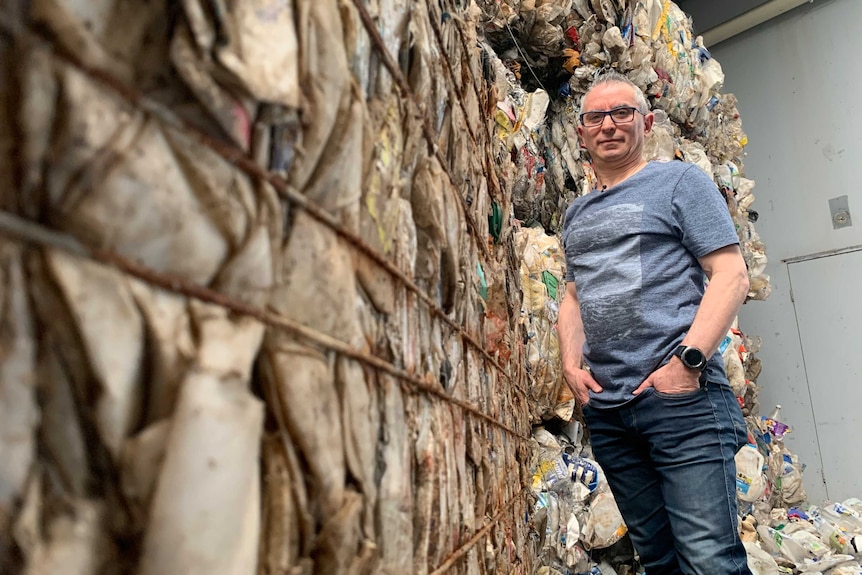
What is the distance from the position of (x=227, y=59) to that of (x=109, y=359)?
0.48ft

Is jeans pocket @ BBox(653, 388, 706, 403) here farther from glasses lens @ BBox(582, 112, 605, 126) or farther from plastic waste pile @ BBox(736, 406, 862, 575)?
plastic waste pile @ BBox(736, 406, 862, 575)

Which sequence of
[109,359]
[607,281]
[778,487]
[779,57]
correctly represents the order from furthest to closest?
[779,57], [778,487], [607,281], [109,359]

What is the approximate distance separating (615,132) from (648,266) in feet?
0.78

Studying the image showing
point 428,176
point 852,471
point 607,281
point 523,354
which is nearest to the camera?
point 428,176

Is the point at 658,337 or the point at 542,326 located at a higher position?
the point at 542,326

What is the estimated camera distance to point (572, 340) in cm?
114

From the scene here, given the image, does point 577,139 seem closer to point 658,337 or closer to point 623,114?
point 623,114

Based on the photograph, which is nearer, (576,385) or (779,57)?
(576,385)

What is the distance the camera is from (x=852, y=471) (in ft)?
9.84

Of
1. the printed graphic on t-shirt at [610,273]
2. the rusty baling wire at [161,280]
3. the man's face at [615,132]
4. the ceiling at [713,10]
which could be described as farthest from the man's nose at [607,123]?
the ceiling at [713,10]

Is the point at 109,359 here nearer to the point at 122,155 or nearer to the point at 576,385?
the point at 122,155

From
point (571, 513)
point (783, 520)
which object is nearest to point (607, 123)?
point (571, 513)

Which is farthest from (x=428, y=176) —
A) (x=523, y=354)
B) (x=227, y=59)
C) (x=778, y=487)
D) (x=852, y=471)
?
(x=852, y=471)

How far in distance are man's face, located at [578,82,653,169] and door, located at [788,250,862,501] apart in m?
2.75
